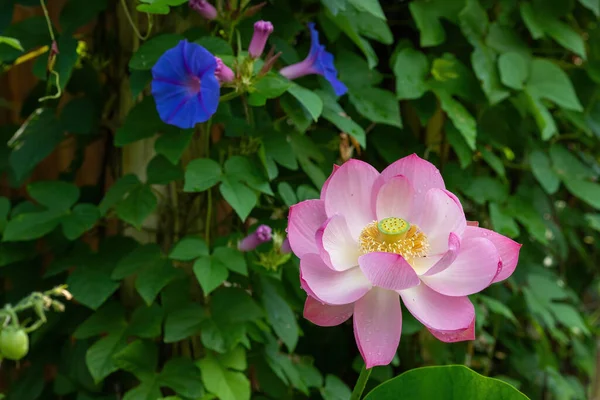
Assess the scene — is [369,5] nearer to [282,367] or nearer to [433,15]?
[433,15]

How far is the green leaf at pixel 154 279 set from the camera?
107cm

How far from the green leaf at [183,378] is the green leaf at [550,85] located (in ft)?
→ 3.06

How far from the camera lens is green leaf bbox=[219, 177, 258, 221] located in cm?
100

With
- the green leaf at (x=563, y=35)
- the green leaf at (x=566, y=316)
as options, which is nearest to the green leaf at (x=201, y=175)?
the green leaf at (x=563, y=35)

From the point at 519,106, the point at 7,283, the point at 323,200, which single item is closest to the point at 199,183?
the point at 323,200

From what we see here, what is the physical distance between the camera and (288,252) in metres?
1.08

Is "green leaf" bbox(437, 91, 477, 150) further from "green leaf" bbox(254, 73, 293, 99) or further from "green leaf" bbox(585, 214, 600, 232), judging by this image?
"green leaf" bbox(585, 214, 600, 232)

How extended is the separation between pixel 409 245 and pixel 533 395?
148 centimetres

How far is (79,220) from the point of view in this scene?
1117mm

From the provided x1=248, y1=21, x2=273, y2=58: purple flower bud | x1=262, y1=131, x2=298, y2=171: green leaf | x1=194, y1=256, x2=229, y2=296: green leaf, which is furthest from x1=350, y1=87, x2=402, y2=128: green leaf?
x1=194, y1=256, x2=229, y2=296: green leaf

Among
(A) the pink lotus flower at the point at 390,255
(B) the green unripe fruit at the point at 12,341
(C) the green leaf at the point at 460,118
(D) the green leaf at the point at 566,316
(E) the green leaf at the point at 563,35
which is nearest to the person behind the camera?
(A) the pink lotus flower at the point at 390,255

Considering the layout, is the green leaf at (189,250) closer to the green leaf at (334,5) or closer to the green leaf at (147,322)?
the green leaf at (147,322)

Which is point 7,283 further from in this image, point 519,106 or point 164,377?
point 519,106

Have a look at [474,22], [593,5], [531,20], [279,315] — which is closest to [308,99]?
[279,315]
